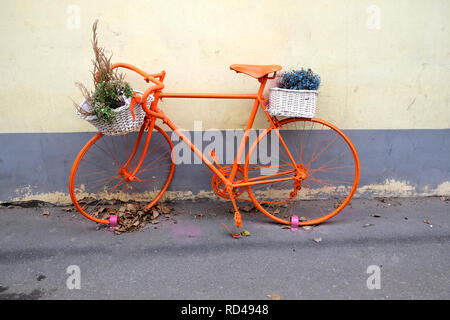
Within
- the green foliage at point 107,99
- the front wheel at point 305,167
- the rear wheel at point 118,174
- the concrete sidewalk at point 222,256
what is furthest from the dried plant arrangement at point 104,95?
the front wheel at point 305,167

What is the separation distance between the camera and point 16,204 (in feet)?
13.7

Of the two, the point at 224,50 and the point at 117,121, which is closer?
the point at 117,121

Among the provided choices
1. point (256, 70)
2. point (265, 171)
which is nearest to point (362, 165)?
point (265, 171)

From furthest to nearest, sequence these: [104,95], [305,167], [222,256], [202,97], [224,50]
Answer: [305,167]
[224,50]
[202,97]
[222,256]
[104,95]

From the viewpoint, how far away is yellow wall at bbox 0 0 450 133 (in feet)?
12.5

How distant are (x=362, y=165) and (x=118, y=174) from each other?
2986 millimetres

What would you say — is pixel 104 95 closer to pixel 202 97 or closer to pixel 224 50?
pixel 202 97

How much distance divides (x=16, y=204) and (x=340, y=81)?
13.6ft

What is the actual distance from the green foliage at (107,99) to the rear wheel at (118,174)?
92cm

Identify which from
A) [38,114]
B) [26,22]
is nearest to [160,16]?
[26,22]

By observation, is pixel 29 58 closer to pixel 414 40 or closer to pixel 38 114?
pixel 38 114

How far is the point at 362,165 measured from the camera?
14.1 feet
